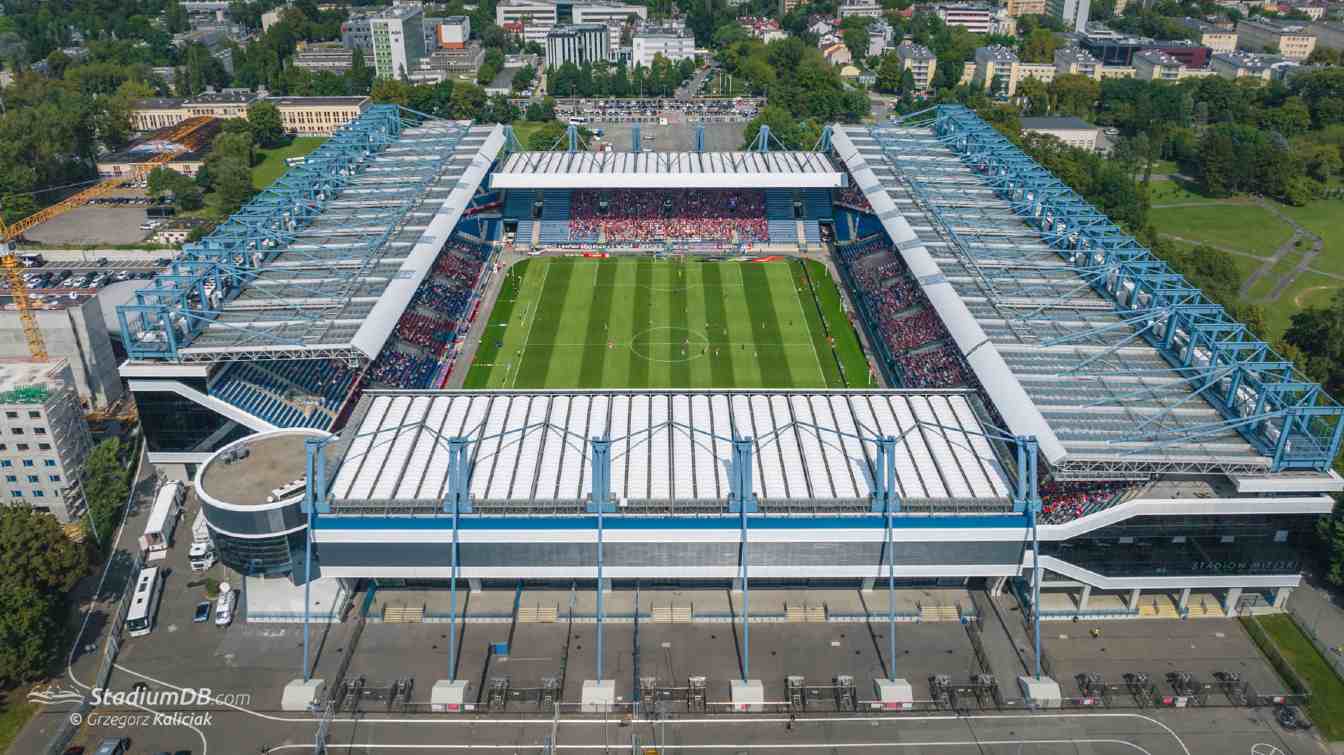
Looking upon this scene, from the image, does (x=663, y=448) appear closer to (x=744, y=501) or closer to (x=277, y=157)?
(x=744, y=501)

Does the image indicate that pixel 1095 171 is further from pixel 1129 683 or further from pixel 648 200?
pixel 1129 683

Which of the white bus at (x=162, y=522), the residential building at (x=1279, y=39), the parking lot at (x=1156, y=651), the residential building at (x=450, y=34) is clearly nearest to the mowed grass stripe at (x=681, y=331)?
the parking lot at (x=1156, y=651)

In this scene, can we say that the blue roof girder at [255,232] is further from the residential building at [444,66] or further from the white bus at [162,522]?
the residential building at [444,66]

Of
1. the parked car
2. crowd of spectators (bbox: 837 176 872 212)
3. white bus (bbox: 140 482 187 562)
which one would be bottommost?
the parked car

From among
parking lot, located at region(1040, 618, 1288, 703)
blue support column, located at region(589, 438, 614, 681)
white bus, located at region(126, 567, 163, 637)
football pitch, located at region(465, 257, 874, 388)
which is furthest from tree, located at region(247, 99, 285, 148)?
parking lot, located at region(1040, 618, 1288, 703)

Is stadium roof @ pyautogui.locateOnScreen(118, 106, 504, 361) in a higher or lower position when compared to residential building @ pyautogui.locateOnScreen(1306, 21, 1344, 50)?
lower

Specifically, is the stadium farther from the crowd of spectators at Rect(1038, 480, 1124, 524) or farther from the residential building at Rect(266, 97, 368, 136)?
the residential building at Rect(266, 97, 368, 136)

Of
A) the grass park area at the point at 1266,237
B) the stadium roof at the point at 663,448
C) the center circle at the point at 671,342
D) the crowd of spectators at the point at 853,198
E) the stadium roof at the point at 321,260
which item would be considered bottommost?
the center circle at the point at 671,342
